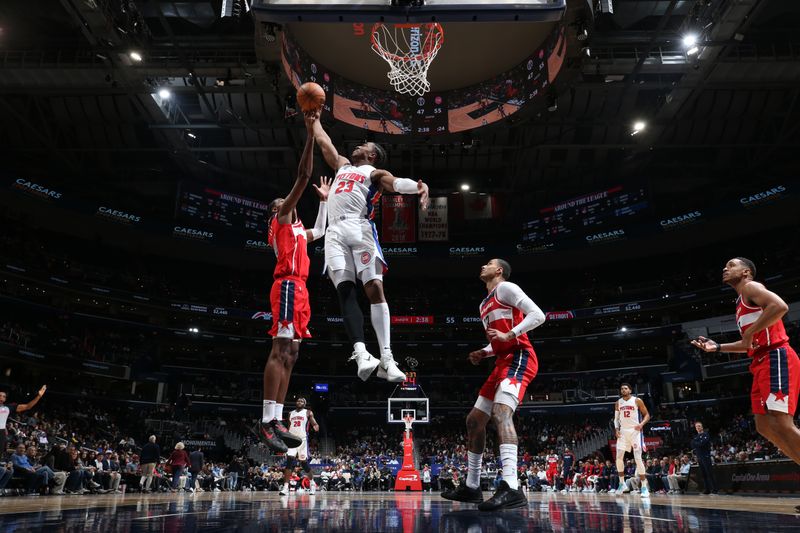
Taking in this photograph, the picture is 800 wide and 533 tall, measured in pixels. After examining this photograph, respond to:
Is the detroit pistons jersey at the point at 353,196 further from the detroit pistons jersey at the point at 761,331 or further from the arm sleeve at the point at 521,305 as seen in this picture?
the detroit pistons jersey at the point at 761,331

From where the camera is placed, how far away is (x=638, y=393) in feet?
89.9

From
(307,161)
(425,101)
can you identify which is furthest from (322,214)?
(425,101)

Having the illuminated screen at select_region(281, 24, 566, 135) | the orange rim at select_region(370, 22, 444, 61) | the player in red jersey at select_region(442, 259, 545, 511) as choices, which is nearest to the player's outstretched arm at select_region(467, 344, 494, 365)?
the player in red jersey at select_region(442, 259, 545, 511)

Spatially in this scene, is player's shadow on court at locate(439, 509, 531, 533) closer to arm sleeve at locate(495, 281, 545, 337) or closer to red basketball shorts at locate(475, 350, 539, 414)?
red basketball shorts at locate(475, 350, 539, 414)

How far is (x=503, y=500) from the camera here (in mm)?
4449

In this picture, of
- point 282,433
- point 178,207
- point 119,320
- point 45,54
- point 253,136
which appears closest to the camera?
point 282,433

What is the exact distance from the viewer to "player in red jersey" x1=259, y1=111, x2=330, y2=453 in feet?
16.0

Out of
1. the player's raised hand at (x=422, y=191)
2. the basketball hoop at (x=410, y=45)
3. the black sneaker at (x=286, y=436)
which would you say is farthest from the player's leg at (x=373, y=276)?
the basketball hoop at (x=410, y=45)

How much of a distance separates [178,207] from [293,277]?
2273cm

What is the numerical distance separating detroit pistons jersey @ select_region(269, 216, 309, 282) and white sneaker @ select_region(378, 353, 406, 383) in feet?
4.47

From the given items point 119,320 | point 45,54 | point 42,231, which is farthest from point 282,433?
point 42,231

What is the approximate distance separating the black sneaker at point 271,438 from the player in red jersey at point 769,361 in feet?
11.9

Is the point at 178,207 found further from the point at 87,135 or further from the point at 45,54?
the point at 45,54

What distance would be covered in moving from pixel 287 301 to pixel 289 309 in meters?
0.08
